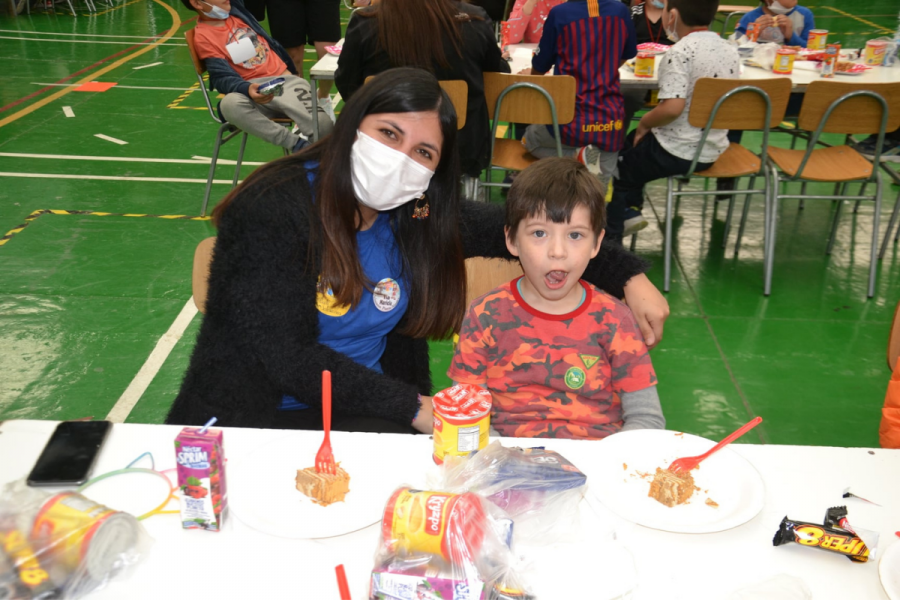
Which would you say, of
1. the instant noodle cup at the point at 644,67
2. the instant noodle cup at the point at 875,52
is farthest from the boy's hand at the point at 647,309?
the instant noodle cup at the point at 875,52

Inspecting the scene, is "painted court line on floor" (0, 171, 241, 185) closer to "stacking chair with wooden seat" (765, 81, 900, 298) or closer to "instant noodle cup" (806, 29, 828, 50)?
"stacking chair with wooden seat" (765, 81, 900, 298)

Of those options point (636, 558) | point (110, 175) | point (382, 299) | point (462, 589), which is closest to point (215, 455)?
point (462, 589)

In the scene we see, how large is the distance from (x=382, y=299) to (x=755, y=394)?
204cm

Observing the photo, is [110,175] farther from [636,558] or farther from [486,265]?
[636,558]

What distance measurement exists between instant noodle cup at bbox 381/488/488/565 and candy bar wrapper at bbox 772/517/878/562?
52 centimetres

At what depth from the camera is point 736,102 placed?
368 centimetres

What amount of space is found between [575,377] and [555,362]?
0.06 meters

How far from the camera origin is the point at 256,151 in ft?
19.6

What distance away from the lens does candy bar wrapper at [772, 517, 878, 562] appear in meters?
1.16

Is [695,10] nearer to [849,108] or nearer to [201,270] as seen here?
[849,108]

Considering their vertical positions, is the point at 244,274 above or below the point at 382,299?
above

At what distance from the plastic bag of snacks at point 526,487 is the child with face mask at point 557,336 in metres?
0.56

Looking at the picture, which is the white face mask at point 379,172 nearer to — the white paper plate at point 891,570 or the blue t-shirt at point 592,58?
the white paper plate at point 891,570

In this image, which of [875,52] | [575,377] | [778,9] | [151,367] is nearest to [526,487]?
[575,377]
